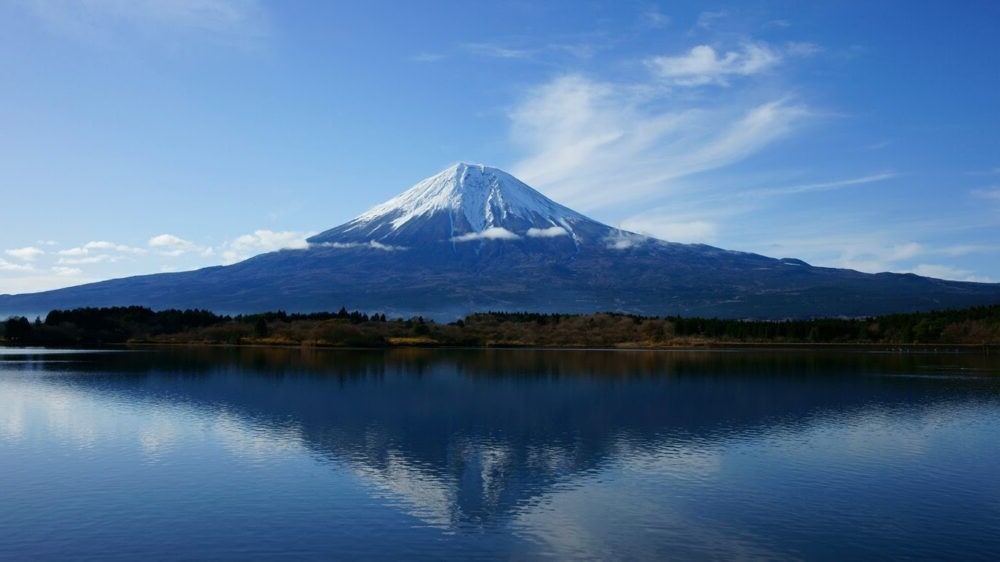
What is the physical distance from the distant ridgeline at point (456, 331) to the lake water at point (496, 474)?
2710 inches

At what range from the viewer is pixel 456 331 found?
374 ft

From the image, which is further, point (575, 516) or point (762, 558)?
point (575, 516)

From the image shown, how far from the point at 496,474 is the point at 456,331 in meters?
94.4

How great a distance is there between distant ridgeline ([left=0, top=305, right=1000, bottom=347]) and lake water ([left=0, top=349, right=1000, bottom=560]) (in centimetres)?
6884

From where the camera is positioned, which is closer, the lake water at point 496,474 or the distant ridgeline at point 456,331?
the lake water at point 496,474

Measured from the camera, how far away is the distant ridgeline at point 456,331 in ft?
341

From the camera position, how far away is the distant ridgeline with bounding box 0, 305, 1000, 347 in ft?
341

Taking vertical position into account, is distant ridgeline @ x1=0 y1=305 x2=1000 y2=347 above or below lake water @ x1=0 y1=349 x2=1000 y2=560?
above

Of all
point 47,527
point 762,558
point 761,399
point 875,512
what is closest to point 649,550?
point 762,558

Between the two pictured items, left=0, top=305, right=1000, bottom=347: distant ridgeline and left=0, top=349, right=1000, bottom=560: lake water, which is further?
left=0, top=305, right=1000, bottom=347: distant ridgeline

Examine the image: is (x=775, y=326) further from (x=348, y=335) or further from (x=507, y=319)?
(x=348, y=335)

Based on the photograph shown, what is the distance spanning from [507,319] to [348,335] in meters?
28.5

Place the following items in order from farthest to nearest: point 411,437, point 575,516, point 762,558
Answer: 1. point 411,437
2. point 575,516
3. point 762,558

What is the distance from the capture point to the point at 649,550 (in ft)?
44.7
